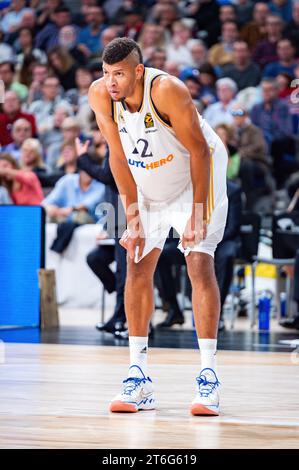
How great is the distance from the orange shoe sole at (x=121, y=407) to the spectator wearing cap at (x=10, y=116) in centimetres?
905

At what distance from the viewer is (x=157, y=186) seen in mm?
4137

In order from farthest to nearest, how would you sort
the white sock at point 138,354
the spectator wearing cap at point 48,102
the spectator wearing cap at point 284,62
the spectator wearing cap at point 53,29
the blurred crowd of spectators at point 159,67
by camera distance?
1. the spectator wearing cap at point 53,29
2. the spectator wearing cap at point 48,102
3. the spectator wearing cap at point 284,62
4. the blurred crowd of spectators at point 159,67
5. the white sock at point 138,354

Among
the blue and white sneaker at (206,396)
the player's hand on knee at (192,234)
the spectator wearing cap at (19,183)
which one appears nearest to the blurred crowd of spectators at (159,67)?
the spectator wearing cap at (19,183)

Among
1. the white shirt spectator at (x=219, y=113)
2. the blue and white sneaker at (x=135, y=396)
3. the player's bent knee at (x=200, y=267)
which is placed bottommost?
the blue and white sneaker at (x=135, y=396)

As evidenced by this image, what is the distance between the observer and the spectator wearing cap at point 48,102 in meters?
13.3

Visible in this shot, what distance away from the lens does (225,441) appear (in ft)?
10.5

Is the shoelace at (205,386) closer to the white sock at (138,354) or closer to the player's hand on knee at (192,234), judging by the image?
the white sock at (138,354)

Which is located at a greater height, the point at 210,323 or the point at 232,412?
the point at 210,323

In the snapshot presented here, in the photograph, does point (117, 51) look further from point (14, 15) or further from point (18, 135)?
point (14, 15)

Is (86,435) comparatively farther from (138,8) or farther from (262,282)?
(138,8)

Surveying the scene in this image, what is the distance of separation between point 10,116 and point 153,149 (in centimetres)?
897

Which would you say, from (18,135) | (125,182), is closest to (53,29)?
(18,135)

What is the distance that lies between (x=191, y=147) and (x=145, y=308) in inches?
29.6
